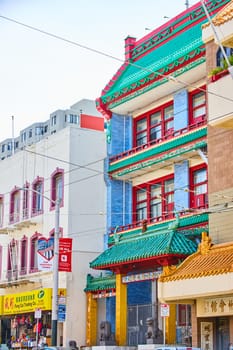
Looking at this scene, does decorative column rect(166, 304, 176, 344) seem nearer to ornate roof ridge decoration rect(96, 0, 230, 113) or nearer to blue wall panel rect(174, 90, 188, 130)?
blue wall panel rect(174, 90, 188, 130)

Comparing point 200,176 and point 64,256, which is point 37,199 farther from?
point 200,176

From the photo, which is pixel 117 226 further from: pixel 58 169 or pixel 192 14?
pixel 192 14

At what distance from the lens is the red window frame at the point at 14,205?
47188 millimetres

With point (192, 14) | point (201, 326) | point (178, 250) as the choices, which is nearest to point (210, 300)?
point (201, 326)

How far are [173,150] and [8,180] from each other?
17.4 meters

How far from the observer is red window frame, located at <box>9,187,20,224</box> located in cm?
4719

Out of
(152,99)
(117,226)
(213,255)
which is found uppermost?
(152,99)

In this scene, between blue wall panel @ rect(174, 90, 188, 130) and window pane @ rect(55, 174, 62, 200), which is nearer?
blue wall panel @ rect(174, 90, 188, 130)

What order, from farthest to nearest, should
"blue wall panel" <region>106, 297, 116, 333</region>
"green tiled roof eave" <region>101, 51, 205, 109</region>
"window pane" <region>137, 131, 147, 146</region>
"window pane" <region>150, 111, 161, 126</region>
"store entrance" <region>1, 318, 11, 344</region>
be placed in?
"store entrance" <region>1, 318, 11, 344</region>
"window pane" <region>137, 131, 147, 146</region>
"blue wall panel" <region>106, 297, 116, 333</region>
"window pane" <region>150, 111, 161, 126</region>
"green tiled roof eave" <region>101, 51, 205, 109</region>

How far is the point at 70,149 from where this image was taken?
1663 inches

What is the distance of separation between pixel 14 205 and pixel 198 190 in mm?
17261

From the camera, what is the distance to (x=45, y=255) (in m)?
37.7

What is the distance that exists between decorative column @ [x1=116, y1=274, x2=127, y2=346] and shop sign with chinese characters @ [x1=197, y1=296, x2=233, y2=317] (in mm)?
8520

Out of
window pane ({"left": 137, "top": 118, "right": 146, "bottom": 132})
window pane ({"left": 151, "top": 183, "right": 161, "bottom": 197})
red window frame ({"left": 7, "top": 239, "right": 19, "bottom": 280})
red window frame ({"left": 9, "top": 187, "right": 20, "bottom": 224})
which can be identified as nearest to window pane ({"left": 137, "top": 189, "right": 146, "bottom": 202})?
window pane ({"left": 151, "top": 183, "right": 161, "bottom": 197})
